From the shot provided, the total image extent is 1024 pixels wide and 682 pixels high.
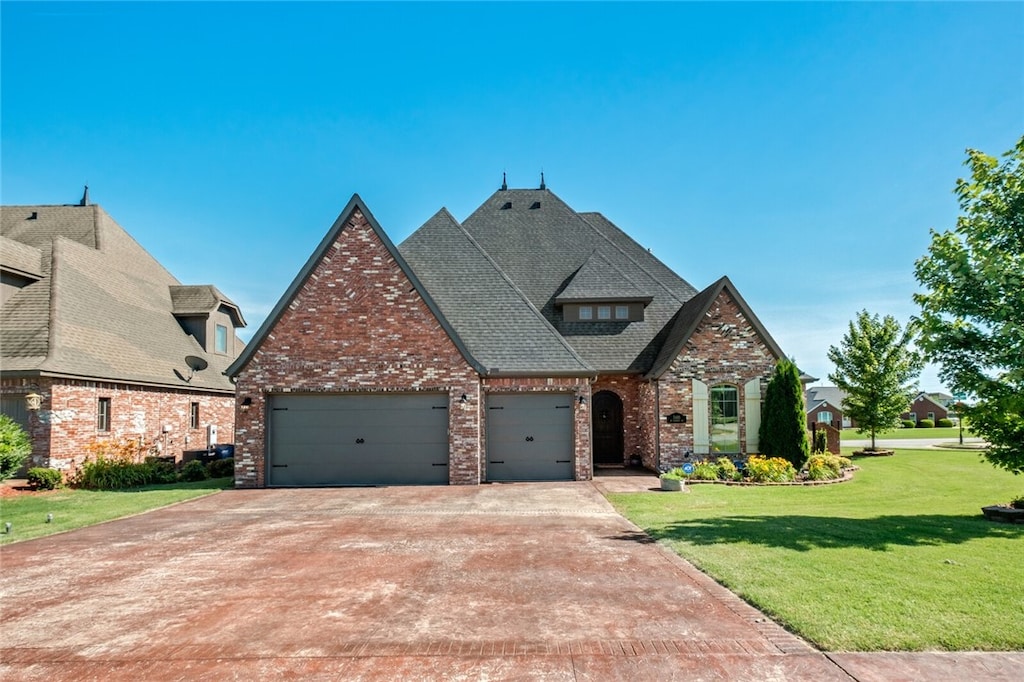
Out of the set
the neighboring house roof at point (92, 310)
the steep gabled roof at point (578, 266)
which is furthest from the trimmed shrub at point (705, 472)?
the neighboring house roof at point (92, 310)

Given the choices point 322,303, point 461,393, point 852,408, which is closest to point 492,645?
point 461,393

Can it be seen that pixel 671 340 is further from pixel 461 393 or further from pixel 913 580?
pixel 913 580

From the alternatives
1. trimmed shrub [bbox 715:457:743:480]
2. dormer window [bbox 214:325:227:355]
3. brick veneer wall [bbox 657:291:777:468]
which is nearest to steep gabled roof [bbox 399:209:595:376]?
brick veneer wall [bbox 657:291:777:468]

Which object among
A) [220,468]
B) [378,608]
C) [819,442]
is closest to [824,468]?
[819,442]

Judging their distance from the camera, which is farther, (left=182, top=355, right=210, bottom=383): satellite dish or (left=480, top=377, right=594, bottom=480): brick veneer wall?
(left=182, top=355, right=210, bottom=383): satellite dish

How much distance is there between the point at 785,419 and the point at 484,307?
9.65 meters

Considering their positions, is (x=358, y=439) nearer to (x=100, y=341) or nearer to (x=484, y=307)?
(x=484, y=307)

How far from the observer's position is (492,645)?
17.6 ft

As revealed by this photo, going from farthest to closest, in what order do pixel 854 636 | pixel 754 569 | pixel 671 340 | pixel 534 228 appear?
pixel 534 228, pixel 671 340, pixel 754 569, pixel 854 636

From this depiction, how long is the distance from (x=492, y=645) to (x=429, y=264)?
1558cm

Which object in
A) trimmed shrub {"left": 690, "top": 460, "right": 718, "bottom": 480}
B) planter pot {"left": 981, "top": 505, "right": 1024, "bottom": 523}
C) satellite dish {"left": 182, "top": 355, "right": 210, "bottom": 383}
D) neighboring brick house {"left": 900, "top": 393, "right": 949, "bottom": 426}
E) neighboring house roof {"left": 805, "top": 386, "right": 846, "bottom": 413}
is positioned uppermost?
satellite dish {"left": 182, "top": 355, "right": 210, "bottom": 383}

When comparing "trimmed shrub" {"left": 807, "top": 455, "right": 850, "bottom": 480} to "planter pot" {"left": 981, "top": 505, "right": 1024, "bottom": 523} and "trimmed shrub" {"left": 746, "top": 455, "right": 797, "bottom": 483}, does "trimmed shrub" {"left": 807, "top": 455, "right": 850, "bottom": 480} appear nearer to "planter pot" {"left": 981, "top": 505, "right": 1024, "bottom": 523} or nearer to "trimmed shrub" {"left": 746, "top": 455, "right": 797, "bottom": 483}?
"trimmed shrub" {"left": 746, "top": 455, "right": 797, "bottom": 483}

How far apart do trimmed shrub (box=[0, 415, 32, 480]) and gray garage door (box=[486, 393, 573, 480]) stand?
11.7 m

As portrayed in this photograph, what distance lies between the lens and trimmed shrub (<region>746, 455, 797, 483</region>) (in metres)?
16.2
